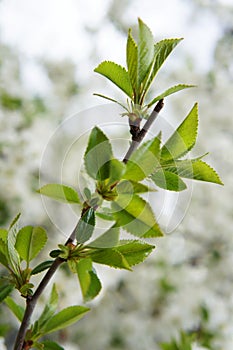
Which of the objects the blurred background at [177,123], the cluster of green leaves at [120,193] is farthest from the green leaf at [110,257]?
the blurred background at [177,123]

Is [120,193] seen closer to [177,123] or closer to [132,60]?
[132,60]

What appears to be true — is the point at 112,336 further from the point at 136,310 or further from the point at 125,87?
the point at 125,87

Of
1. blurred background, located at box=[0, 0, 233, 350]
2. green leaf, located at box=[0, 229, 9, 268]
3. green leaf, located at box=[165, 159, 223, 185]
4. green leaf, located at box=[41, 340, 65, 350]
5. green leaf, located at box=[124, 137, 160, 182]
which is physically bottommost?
green leaf, located at box=[41, 340, 65, 350]

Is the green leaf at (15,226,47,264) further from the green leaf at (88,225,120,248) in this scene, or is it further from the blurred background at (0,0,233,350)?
the blurred background at (0,0,233,350)

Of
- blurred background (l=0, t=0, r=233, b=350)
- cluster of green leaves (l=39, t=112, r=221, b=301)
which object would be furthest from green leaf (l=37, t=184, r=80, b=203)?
blurred background (l=0, t=0, r=233, b=350)

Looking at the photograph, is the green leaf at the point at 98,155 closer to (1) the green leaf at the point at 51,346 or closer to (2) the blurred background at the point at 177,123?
(1) the green leaf at the point at 51,346
